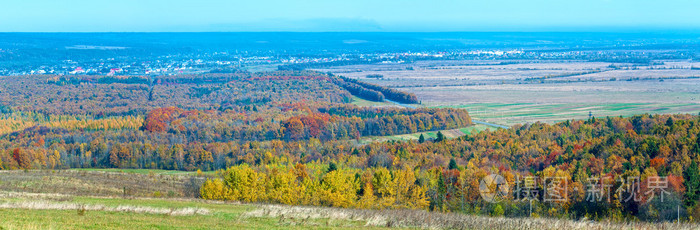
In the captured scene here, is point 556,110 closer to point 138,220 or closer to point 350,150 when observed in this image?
point 350,150

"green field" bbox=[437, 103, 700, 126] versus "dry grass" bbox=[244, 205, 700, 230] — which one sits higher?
"dry grass" bbox=[244, 205, 700, 230]

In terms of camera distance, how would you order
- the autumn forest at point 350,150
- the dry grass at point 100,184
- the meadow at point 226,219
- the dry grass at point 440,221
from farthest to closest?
the dry grass at point 100,184 → the autumn forest at point 350,150 → the dry grass at point 440,221 → the meadow at point 226,219

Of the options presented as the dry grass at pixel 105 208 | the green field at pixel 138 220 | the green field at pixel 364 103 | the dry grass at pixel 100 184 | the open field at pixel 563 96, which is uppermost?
the green field at pixel 138 220

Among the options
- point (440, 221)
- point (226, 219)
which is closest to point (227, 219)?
point (226, 219)

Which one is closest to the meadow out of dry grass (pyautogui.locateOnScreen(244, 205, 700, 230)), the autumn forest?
dry grass (pyautogui.locateOnScreen(244, 205, 700, 230))

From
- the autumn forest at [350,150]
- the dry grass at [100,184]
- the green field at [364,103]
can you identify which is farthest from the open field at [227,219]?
the green field at [364,103]

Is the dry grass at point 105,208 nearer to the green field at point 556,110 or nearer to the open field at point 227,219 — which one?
the open field at point 227,219

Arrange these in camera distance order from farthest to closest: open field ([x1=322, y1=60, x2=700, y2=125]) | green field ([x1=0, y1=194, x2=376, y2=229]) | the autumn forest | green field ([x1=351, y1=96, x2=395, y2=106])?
green field ([x1=351, y1=96, x2=395, y2=106]) < open field ([x1=322, y1=60, x2=700, y2=125]) < the autumn forest < green field ([x1=0, y1=194, x2=376, y2=229])

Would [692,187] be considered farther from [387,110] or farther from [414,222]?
[387,110]

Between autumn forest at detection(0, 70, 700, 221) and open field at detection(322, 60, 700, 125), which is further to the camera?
open field at detection(322, 60, 700, 125)

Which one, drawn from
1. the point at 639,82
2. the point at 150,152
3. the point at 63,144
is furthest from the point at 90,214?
the point at 639,82

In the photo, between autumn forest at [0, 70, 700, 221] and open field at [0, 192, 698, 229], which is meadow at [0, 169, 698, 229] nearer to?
open field at [0, 192, 698, 229]
